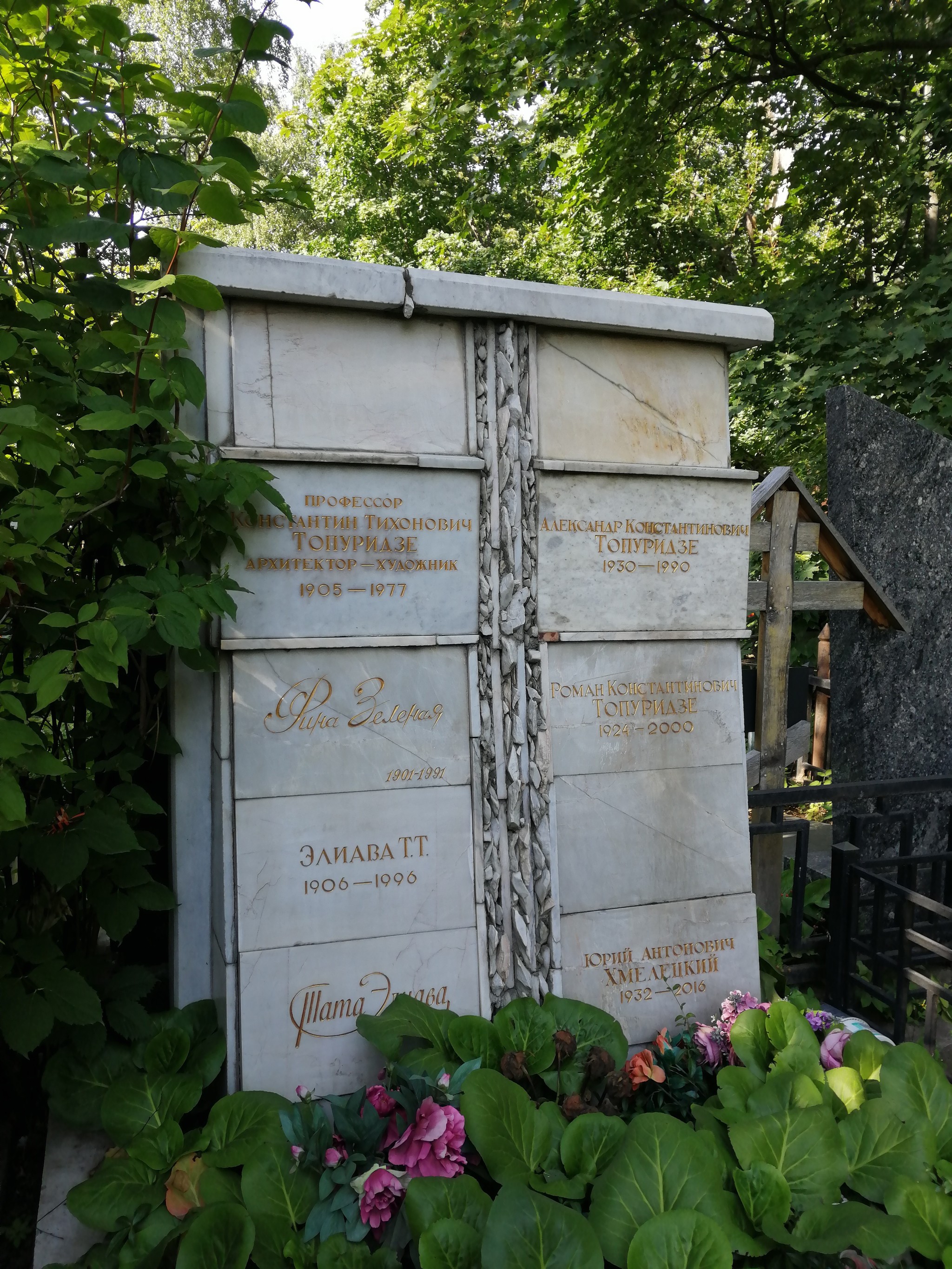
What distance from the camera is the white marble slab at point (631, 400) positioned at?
3152 mm

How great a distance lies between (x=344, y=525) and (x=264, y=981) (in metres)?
1.48

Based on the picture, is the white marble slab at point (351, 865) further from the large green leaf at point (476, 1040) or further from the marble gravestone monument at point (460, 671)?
the large green leaf at point (476, 1040)

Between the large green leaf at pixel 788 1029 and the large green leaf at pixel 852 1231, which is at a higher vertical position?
the large green leaf at pixel 788 1029

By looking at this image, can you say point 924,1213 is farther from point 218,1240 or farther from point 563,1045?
point 218,1240

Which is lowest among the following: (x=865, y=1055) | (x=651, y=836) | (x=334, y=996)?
(x=865, y=1055)

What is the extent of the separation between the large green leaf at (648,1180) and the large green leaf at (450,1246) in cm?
Answer: 29

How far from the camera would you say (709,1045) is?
2.95m

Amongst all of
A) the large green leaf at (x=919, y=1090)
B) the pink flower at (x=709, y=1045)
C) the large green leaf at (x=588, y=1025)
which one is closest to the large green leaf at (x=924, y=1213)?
the large green leaf at (x=919, y=1090)

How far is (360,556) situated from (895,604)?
349cm

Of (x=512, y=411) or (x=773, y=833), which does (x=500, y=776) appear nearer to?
(x=512, y=411)

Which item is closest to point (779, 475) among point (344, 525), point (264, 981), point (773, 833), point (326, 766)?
point (773, 833)

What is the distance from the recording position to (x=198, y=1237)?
Answer: 2.10 m

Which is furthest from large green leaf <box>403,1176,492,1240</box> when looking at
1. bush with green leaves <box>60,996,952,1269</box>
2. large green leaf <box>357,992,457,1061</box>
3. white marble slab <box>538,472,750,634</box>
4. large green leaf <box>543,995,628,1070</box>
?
white marble slab <box>538,472,750,634</box>

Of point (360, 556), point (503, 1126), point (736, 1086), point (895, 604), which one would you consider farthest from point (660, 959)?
point (895, 604)
